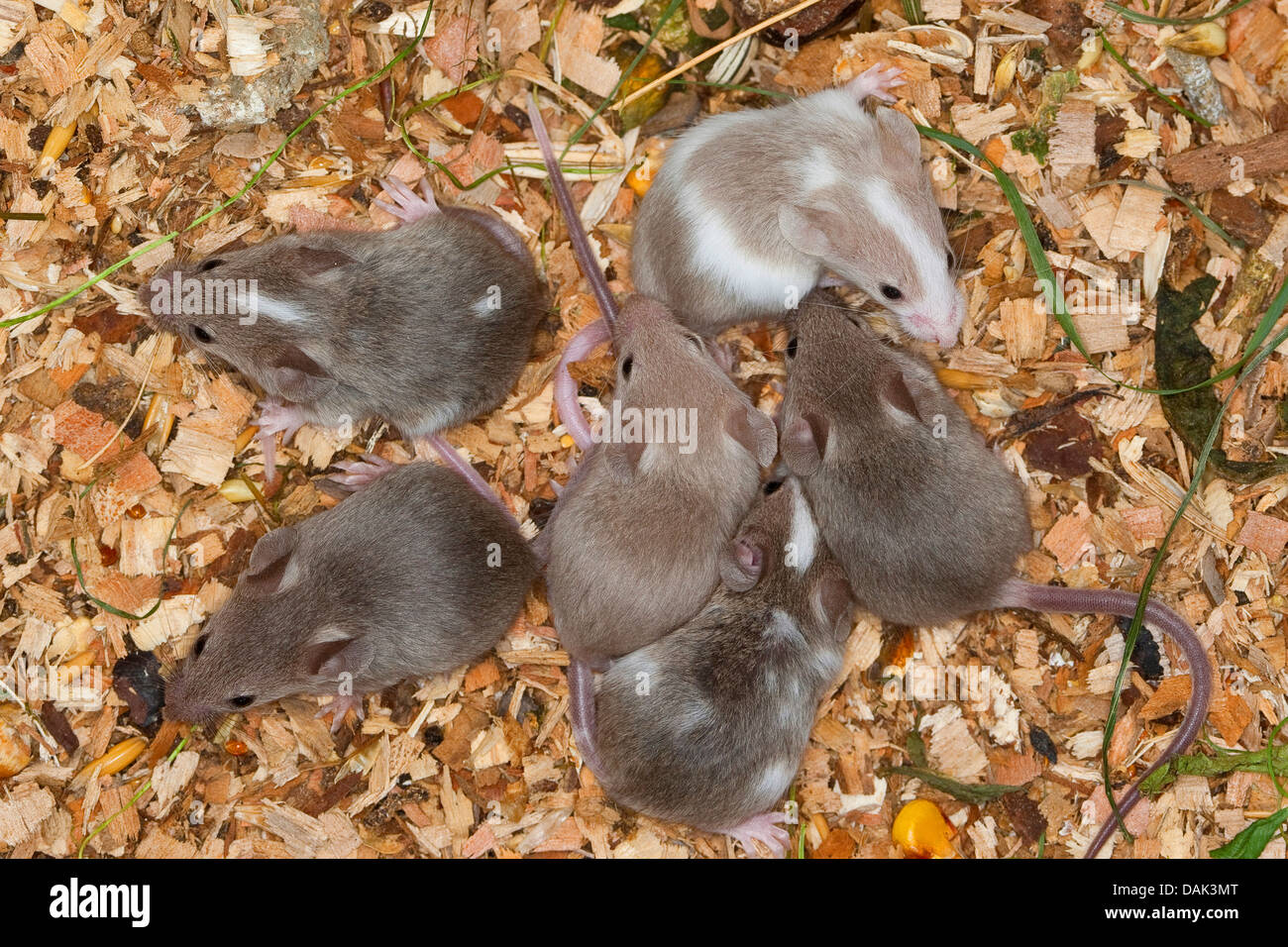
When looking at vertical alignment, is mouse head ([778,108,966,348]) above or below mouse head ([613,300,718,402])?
above

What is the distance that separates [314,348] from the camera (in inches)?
201

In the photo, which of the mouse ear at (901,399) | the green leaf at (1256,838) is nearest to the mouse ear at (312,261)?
the mouse ear at (901,399)

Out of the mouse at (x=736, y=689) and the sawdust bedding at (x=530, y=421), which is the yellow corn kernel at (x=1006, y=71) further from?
the mouse at (x=736, y=689)

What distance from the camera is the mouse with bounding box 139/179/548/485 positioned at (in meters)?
5.04

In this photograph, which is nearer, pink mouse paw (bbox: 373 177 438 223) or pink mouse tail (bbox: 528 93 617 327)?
pink mouse tail (bbox: 528 93 617 327)

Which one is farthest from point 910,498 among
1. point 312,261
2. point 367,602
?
point 312,261

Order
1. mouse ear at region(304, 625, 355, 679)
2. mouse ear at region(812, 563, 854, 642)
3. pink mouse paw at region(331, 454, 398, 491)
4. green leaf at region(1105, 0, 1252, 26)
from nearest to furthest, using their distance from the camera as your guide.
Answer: mouse ear at region(304, 625, 355, 679)
mouse ear at region(812, 563, 854, 642)
green leaf at region(1105, 0, 1252, 26)
pink mouse paw at region(331, 454, 398, 491)

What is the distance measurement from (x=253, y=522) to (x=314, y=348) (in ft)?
3.15

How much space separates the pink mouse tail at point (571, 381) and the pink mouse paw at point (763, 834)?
1988 millimetres

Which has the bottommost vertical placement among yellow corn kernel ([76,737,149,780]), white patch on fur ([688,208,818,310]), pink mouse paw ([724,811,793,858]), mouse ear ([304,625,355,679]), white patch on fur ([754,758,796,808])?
yellow corn kernel ([76,737,149,780])

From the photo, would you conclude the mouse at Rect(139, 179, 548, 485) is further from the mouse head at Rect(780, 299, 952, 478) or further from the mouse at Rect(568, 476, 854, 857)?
the mouse at Rect(568, 476, 854, 857)

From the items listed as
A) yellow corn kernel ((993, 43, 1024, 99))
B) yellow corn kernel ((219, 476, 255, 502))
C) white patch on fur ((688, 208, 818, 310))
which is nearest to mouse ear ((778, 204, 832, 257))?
white patch on fur ((688, 208, 818, 310))

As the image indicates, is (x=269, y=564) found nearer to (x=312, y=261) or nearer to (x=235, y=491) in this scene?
(x=235, y=491)

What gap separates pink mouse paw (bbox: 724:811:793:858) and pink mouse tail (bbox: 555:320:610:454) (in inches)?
78.3
